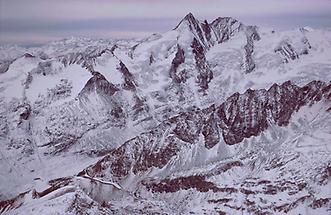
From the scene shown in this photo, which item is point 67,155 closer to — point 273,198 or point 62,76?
point 62,76

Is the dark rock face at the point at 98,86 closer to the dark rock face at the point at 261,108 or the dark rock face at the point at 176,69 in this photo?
the dark rock face at the point at 176,69

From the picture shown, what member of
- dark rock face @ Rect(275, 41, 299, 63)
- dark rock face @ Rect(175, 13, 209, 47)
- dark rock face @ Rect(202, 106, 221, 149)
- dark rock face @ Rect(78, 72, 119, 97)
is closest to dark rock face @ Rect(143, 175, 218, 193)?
dark rock face @ Rect(202, 106, 221, 149)

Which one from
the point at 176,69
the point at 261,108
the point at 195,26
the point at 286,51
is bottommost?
the point at 261,108

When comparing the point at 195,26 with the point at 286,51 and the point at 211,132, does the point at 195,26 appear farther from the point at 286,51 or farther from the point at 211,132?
the point at 211,132

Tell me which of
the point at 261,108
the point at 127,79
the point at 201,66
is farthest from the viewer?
the point at 201,66

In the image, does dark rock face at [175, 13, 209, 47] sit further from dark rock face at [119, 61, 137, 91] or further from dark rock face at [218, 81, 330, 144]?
dark rock face at [218, 81, 330, 144]

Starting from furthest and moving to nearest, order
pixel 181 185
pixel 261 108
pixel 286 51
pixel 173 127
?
pixel 286 51 < pixel 261 108 < pixel 173 127 < pixel 181 185

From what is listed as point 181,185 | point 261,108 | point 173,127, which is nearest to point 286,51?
point 261,108
